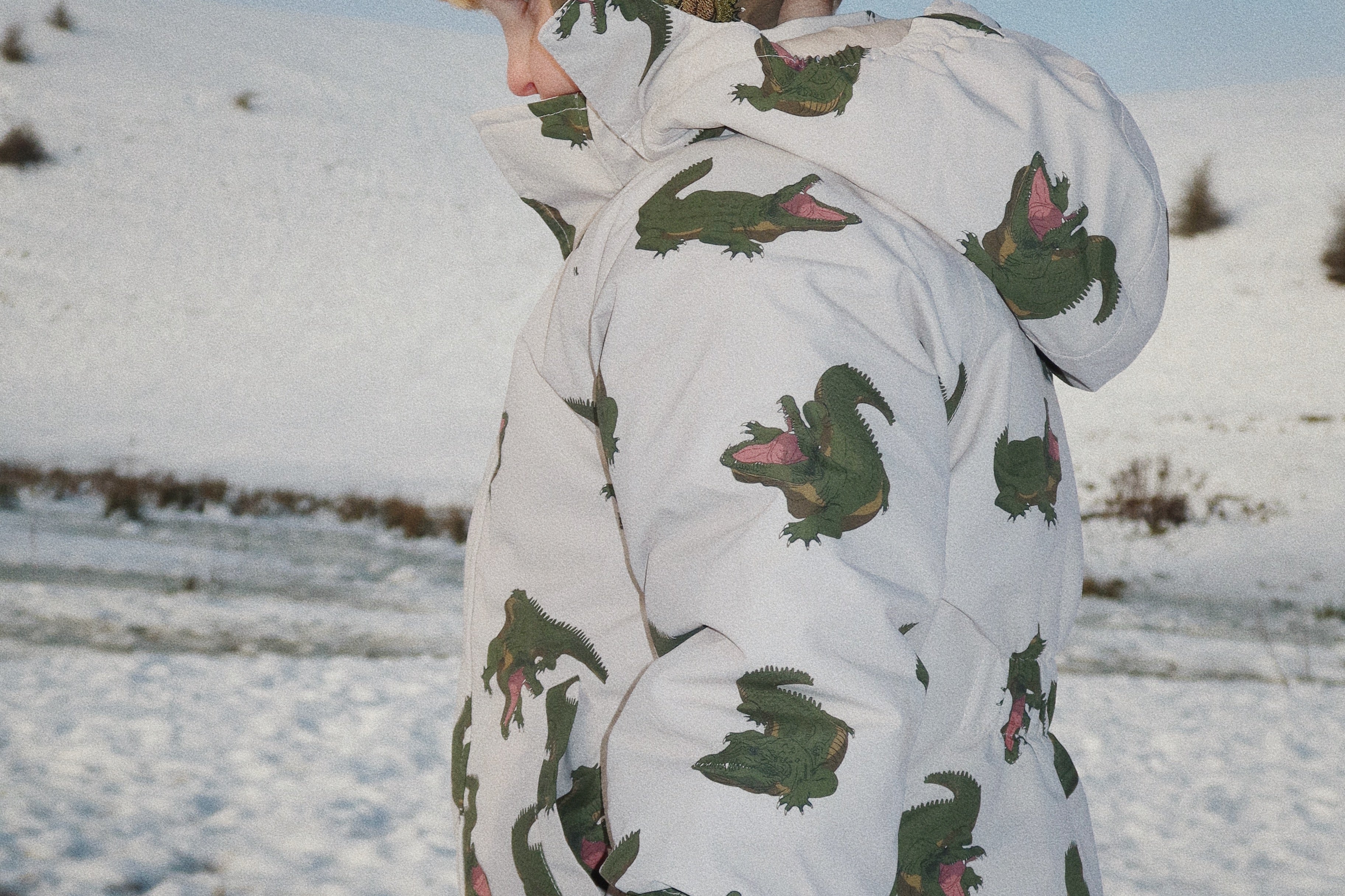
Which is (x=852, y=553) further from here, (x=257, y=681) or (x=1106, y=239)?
(x=257, y=681)

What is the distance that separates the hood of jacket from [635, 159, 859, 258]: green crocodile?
0.02m

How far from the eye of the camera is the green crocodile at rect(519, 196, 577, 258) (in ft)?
1.62

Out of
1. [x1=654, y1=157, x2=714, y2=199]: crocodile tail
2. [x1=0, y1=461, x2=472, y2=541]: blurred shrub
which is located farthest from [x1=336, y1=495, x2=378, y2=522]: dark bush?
[x1=654, y1=157, x2=714, y2=199]: crocodile tail

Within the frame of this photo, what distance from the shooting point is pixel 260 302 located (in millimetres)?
7574

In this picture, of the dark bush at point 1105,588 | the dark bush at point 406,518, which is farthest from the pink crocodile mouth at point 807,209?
the dark bush at point 406,518

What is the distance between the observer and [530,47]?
1.53 ft

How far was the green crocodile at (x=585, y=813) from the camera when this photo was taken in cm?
42

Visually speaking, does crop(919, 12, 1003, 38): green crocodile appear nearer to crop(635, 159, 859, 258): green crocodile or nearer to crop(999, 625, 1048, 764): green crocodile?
crop(635, 159, 859, 258): green crocodile

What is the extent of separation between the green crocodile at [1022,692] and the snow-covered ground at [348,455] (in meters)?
1.32

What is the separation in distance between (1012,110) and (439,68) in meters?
12.4

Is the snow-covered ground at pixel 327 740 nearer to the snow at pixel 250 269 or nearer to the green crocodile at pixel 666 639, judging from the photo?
the green crocodile at pixel 666 639

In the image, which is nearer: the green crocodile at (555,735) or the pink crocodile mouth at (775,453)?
the pink crocodile mouth at (775,453)

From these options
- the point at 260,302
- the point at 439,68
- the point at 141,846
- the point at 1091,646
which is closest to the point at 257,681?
the point at 141,846

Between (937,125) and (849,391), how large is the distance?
0.35 feet
